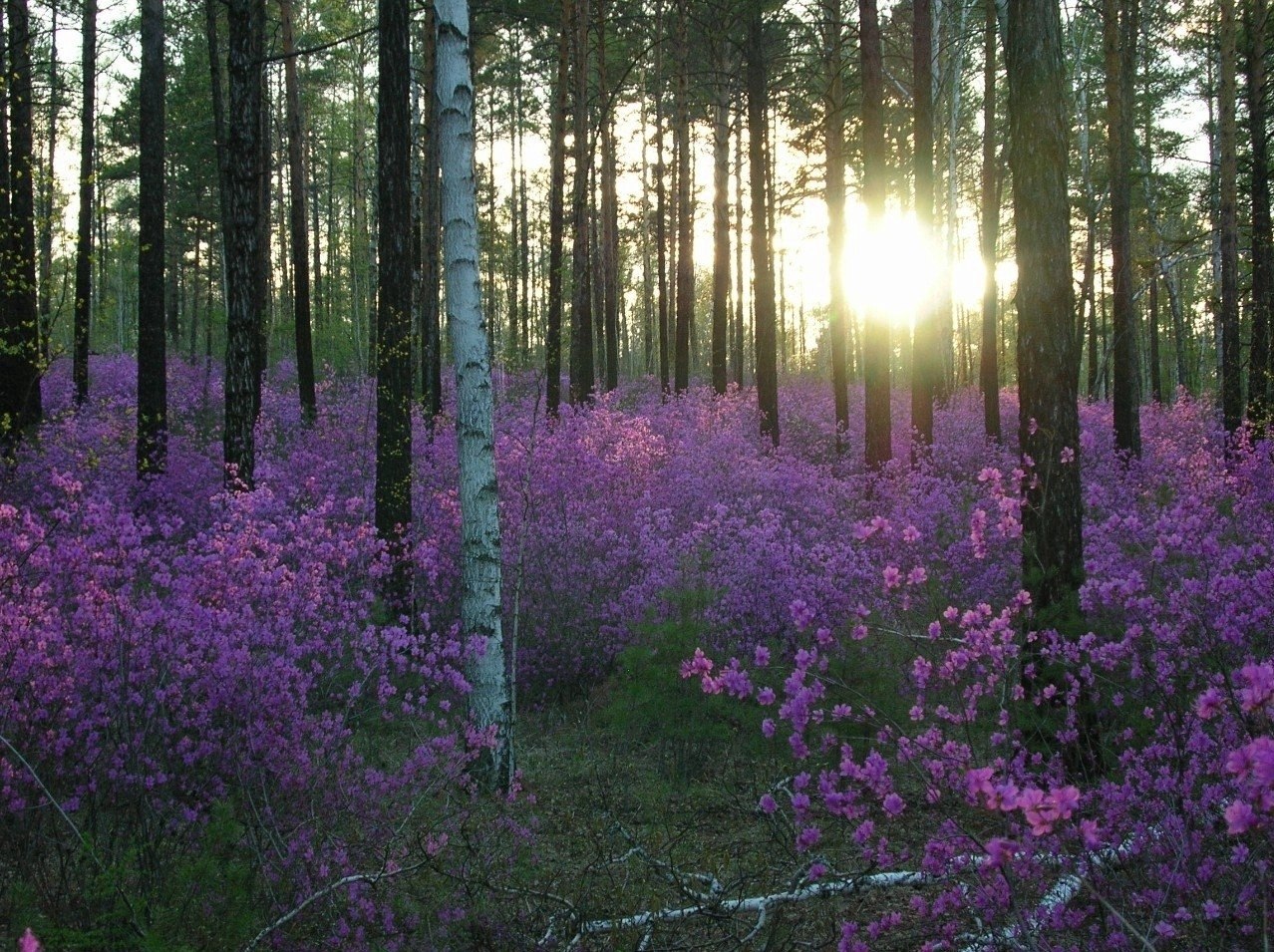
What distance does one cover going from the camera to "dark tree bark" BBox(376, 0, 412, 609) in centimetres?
814

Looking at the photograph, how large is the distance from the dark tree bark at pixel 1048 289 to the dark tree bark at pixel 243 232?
710cm

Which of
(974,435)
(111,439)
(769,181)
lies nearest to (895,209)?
(769,181)

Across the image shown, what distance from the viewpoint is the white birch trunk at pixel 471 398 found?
557cm

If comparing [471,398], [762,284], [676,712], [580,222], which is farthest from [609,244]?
[676,712]

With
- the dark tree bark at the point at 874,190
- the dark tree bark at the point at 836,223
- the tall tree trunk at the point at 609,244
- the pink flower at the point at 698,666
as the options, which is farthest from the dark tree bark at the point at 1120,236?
the tall tree trunk at the point at 609,244

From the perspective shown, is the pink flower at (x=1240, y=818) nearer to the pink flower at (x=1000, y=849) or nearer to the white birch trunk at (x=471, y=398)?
the pink flower at (x=1000, y=849)

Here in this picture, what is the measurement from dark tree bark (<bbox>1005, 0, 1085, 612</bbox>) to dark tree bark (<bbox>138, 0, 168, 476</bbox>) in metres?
10.4

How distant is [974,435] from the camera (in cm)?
1792

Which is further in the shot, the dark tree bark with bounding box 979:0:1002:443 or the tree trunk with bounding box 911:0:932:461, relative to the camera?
the dark tree bark with bounding box 979:0:1002:443

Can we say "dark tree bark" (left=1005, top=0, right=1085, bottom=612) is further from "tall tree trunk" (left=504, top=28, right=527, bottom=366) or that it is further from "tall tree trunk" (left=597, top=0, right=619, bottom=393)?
"tall tree trunk" (left=504, top=28, right=527, bottom=366)

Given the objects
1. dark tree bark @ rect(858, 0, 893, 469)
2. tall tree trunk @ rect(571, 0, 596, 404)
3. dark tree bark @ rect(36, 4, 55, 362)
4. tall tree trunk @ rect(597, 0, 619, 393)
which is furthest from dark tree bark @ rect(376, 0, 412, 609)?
tall tree trunk @ rect(597, 0, 619, 393)

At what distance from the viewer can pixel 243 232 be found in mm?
9367

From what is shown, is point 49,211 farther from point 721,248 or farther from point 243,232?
point 721,248

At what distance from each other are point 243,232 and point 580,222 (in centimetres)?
731
